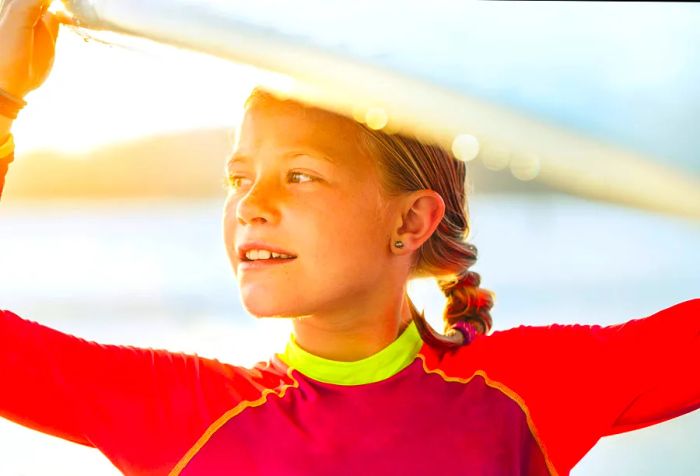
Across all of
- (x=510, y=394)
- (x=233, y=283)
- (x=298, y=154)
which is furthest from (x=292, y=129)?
(x=233, y=283)

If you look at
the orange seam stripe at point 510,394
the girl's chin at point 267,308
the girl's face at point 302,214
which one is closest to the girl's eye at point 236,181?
the girl's face at point 302,214

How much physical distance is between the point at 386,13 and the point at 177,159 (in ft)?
28.8

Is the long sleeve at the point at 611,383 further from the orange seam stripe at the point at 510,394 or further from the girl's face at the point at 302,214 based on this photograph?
→ the girl's face at the point at 302,214

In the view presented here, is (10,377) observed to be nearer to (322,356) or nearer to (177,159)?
(322,356)

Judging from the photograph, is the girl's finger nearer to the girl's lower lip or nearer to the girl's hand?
the girl's hand

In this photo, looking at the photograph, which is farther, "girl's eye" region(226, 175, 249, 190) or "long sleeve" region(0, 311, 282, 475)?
"girl's eye" region(226, 175, 249, 190)

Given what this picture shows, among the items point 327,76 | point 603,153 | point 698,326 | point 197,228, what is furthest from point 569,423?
point 197,228

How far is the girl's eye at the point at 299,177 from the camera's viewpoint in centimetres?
88

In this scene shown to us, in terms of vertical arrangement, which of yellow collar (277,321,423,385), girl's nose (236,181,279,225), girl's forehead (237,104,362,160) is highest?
girl's forehead (237,104,362,160)

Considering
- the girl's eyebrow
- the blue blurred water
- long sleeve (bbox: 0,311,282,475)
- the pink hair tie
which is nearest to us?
long sleeve (bbox: 0,311,282,475)

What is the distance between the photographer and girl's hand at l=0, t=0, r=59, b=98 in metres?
0.82

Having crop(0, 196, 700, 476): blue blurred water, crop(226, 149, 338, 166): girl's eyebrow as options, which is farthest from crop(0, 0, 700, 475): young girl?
crop(0, 196, 700, 476): blue blurred water

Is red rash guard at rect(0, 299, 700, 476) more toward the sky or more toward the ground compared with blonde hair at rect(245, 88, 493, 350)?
more toward the ground

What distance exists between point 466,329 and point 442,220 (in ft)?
0.39
